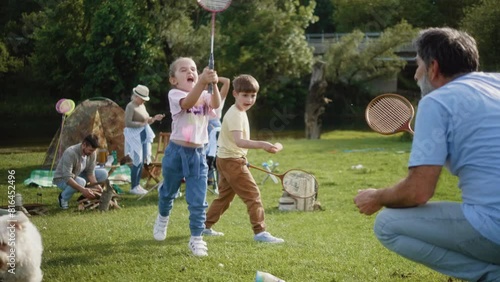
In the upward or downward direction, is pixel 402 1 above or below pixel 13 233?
above

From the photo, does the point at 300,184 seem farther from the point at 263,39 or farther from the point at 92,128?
the point at 263,39

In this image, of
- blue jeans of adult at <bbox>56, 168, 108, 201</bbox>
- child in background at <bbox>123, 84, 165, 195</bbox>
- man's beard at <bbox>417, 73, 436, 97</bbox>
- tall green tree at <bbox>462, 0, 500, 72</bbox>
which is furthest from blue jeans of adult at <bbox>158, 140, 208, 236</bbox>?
tall green tree at <bbox>462, 0, 500, 72</bbox>

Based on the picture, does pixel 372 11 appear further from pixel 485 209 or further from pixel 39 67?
pixel 485 209

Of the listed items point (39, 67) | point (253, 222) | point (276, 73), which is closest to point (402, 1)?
point (276, 73)

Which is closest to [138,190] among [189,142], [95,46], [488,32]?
[189,142]

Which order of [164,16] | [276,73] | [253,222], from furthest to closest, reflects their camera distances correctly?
[276,73] → [164,16] → [253,222]

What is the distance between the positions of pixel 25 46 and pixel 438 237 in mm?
19691

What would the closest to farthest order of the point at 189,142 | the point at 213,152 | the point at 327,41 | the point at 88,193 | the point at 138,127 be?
the point at 189,142
the point at 88,193
the point at 213,152
the point at 138,127
the point at 327,41

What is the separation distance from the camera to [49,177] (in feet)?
37.4

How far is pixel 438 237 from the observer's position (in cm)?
358

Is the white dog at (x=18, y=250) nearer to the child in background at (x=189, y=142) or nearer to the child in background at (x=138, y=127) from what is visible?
the child in background at (x=189, y=142)

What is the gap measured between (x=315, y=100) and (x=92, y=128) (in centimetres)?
1596

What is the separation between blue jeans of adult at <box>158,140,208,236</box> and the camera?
5.77m

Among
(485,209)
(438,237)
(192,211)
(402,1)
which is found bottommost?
(192,211)
